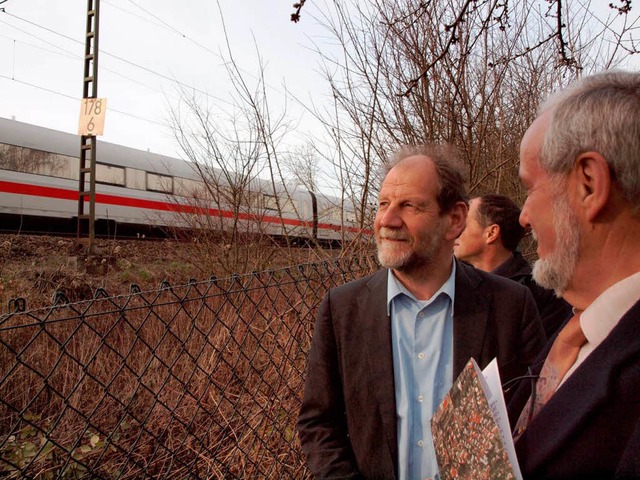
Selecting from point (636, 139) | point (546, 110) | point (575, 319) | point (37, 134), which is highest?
point (37, 134)

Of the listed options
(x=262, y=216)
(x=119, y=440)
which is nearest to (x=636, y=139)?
(x=119, y=440)

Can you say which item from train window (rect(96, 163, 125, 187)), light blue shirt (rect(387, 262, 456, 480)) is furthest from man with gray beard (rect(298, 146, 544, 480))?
train window (rect(96, 163, 125, 187))

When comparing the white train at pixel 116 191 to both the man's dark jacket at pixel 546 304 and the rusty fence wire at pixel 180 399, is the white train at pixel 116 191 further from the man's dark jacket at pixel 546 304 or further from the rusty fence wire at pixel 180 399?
the man's dark jacket at pixel 546 304

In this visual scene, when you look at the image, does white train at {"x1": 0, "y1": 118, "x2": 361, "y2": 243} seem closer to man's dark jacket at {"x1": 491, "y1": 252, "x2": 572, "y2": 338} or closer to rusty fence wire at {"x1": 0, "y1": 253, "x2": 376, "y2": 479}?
rusty fence wire at {"x1": 0, "y1": 253, "x2": 376, "y2": 479}

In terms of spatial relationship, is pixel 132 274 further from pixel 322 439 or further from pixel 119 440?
pixel 322 439

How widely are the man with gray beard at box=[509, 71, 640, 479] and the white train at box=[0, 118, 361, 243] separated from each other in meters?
5.85

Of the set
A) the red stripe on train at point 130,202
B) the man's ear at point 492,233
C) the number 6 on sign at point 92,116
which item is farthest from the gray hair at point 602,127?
the number 6 on sign at point 92,116

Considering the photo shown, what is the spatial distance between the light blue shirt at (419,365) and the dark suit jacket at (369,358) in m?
0.04

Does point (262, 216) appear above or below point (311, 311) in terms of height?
above

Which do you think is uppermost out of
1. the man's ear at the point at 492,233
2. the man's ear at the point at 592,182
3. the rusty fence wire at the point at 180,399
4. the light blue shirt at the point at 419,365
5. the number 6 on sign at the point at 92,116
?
the number 6 on sign at the point at 92,116

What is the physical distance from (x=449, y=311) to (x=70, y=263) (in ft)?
28.4

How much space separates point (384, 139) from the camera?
5523mm

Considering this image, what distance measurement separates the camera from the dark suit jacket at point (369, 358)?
1733 mm

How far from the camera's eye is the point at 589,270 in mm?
1048
